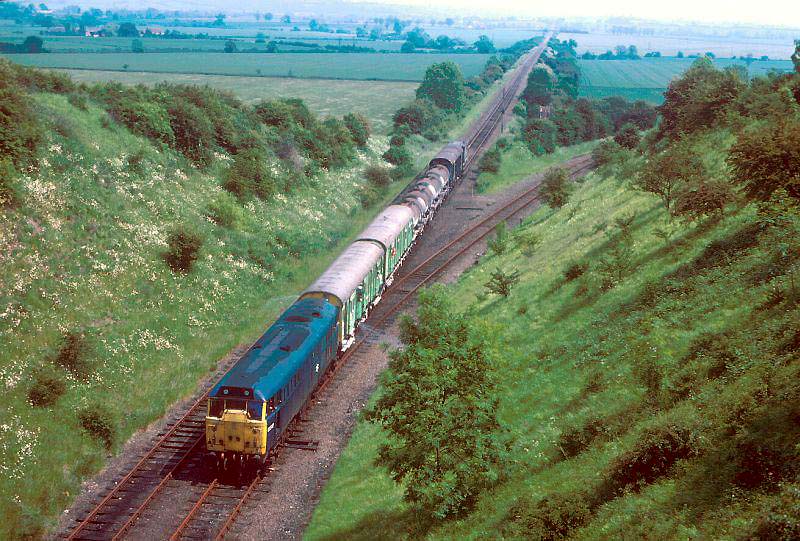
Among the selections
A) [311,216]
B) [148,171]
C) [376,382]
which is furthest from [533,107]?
[376,382]

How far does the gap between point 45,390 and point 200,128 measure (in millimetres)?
30219

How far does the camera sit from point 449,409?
61.6 ft

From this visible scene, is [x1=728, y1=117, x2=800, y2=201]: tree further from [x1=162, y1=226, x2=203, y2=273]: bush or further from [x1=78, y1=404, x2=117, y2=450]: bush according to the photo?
[x1=162, y1=226, x2=203, y2=273]: bush

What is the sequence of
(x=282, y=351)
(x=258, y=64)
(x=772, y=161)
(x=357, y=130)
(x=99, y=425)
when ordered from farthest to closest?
(x=258, y=64), (x=357, y=130), (x=99, y=425), (x=282, y=351), (x=772, y=161)

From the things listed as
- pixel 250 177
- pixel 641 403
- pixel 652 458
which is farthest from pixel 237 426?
pixel 250 177

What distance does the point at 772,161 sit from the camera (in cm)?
2489

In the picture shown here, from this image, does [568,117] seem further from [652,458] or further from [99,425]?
[652,458]

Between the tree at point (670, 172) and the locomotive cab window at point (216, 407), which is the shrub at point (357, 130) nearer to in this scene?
the tree at point (670, 172)

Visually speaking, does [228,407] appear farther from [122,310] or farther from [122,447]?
[122,310]

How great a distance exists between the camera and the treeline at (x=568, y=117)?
9188 cm

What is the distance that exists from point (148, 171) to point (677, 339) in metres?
36.0

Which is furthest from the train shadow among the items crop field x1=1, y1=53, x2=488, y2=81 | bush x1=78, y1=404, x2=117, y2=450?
crop field x1=1, y1=53, x2=488, y2=81

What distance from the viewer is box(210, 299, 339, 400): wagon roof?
79.1ft

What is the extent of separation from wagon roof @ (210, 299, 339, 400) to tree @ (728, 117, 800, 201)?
18.3 meters
